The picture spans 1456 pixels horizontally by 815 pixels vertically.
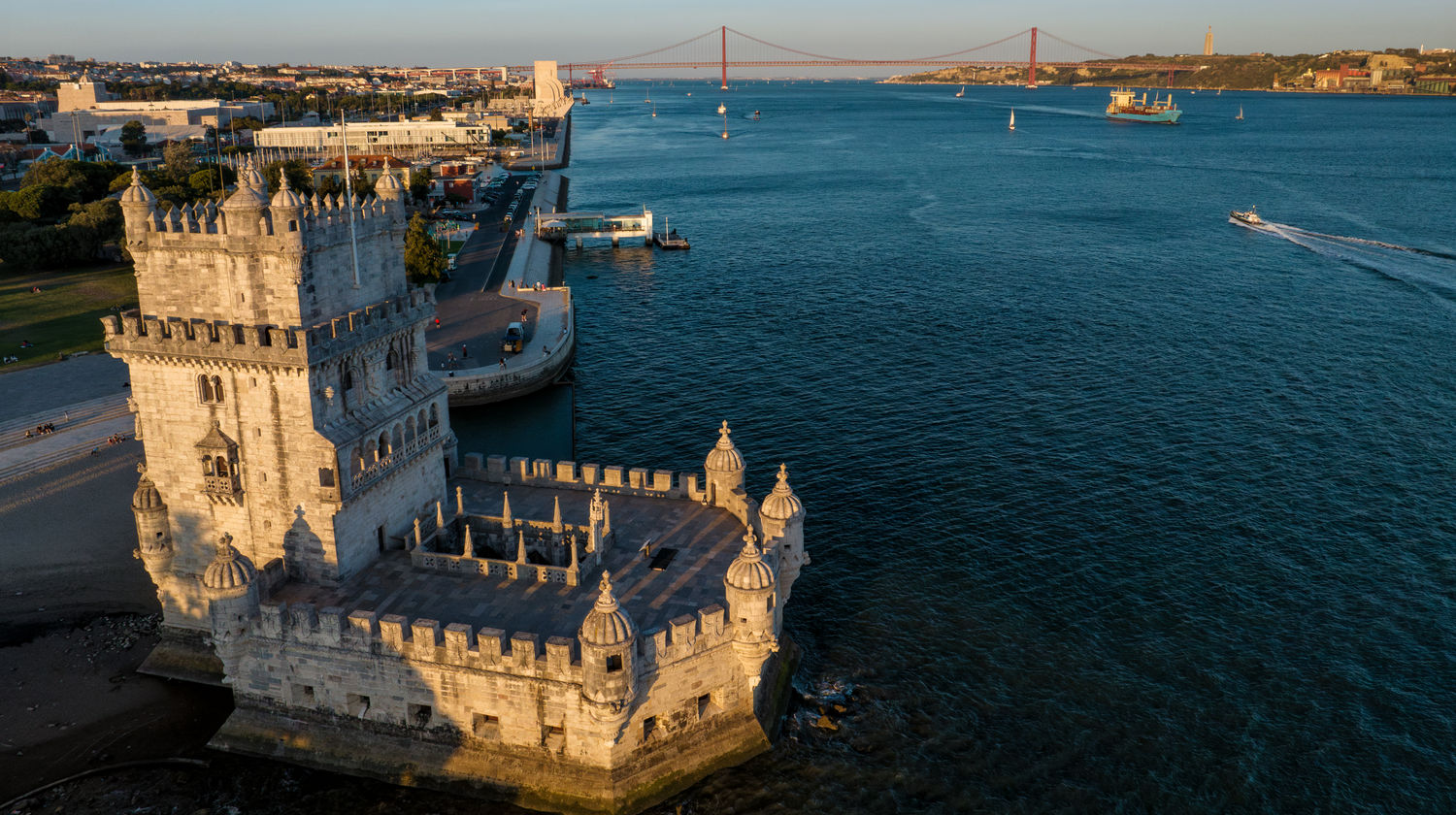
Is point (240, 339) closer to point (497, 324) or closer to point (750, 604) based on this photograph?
point (750, 604)

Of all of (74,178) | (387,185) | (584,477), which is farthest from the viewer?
(74,178)

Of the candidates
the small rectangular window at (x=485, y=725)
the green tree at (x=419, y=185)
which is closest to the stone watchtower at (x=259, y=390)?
the small rectangular window at (x=485, y=725)

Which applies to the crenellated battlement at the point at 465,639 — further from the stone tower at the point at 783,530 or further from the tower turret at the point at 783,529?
the tower turret at the point at 783,529

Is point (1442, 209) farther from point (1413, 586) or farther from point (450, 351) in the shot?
point (450, 351)

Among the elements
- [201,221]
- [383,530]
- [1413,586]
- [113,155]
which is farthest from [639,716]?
[113,155]

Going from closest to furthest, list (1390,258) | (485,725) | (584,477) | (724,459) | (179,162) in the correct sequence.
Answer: (485,725)
(724,459)
(584,477)
(1390,258)
(179,162)

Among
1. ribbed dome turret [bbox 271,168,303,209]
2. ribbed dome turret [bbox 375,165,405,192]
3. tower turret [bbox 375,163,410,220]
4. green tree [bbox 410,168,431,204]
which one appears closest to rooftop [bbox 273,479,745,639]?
tower turret [bbox 375,163,410,220]

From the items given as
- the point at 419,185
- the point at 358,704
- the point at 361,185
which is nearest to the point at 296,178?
the point at 361,185
